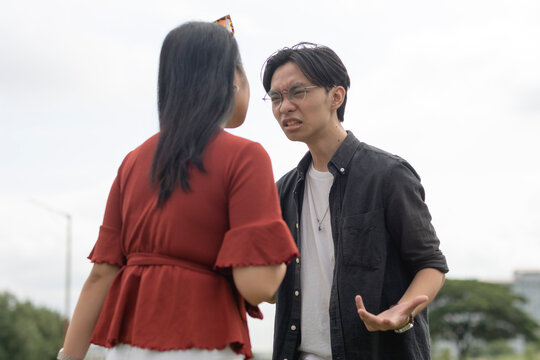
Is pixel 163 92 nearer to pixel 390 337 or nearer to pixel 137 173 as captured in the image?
pixel 137 173

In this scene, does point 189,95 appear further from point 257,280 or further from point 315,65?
point 315,65

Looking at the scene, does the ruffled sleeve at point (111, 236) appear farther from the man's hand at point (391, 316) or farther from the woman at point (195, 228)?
the man's hand at point (391, 316)

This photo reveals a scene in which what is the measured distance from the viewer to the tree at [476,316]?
60.9 m

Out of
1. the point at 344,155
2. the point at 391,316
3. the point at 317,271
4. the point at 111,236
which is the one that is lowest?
the point at 391,316

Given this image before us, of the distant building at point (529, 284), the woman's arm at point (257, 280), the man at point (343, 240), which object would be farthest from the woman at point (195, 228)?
the distant building at point (529, 284)

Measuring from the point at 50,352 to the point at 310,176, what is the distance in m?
57.6

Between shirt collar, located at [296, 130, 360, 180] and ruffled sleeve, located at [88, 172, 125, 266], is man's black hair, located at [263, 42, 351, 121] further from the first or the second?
ruffled sleeve, located at [88, 172, 125, 266]

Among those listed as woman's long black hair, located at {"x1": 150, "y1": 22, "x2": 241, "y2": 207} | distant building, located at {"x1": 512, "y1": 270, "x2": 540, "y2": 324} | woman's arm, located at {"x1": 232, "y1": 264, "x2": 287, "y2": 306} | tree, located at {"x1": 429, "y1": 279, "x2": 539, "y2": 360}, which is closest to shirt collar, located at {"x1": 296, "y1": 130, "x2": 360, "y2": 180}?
woman's long black hair, located at {"x1": 150, "y1": 22, "x2": 241, "y2": 207}

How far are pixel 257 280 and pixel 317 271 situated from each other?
4.83 feet

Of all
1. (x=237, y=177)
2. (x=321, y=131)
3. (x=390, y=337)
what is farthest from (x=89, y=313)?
(x=321, y=131)

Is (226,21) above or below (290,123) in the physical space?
above

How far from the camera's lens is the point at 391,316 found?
10.5 ft

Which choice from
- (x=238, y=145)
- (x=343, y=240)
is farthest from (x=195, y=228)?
(x=343, y=240)

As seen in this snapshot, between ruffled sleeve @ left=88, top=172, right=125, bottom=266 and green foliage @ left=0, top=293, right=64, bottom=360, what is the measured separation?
184 ft
